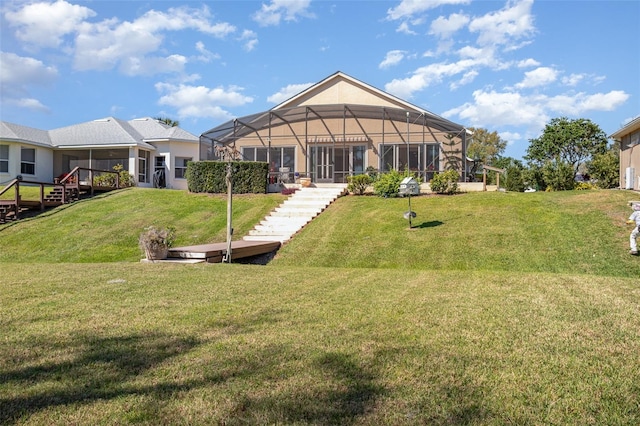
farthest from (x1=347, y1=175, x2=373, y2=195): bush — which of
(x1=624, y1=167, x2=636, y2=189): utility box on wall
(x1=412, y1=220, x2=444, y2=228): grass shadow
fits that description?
(x1=624, y1=167, x2=636, y2=189): utility box on wall

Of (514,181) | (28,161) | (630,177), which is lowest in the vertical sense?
(630,177)

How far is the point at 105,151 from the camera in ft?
95.7

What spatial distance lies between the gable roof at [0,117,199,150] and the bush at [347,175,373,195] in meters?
12.9

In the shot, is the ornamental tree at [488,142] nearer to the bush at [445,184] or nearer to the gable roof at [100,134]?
the gable roof at [100,134]

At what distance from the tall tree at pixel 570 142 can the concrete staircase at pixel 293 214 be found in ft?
94.7

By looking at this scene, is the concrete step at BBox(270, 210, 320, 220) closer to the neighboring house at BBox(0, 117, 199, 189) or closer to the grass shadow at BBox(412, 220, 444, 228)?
the grass shadow at BBox(412, 220, 444, 228)


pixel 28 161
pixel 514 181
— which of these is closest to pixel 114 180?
pixel 28 161

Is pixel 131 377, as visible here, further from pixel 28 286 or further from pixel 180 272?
pixel 180 272

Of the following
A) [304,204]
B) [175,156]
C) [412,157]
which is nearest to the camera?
[304,204]

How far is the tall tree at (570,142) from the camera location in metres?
41.8

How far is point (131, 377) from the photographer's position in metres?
3.20

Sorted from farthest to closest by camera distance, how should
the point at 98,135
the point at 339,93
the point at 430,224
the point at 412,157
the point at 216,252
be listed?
the point at 98,135 < the point at 339,93 < the point at 412,157 < the point at 430,224 < the point at 216,252

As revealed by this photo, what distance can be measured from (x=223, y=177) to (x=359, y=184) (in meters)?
5.92

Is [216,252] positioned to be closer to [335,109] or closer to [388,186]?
[388,186]
